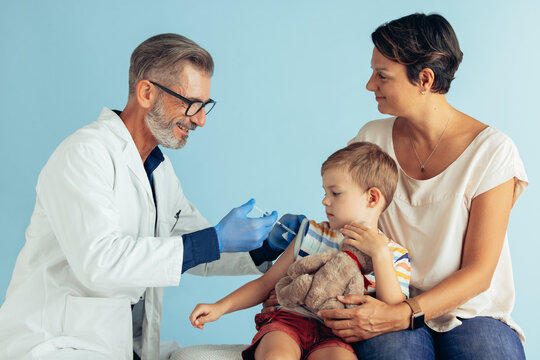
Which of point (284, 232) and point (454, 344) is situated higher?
point (284, 232)

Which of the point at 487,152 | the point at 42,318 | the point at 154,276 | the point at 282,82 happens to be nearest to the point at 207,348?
the point at 154,276

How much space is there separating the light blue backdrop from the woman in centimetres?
145

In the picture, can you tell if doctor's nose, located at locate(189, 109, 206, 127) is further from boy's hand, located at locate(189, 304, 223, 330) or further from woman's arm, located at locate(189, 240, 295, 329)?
boy's hand, located at locate(189, 304, 223, 330)

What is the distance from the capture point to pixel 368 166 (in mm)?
2088

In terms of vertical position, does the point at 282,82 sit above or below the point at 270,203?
above

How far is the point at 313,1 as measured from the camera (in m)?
3.63

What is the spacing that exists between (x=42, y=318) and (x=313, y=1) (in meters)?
2.32

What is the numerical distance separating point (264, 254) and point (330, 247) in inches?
19.2

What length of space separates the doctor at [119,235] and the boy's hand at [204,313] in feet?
0.41

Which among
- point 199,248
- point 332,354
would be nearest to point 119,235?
point 199,248

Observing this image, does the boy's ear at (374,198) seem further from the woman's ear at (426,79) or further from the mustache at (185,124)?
the mustache at (185,124)

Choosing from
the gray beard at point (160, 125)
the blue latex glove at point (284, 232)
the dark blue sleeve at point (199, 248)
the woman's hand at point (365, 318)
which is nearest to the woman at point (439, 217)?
the woman's hand at point (365, 318)

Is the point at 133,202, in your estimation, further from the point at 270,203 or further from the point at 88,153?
the point at 270,203

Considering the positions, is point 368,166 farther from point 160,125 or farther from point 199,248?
point 160,125
